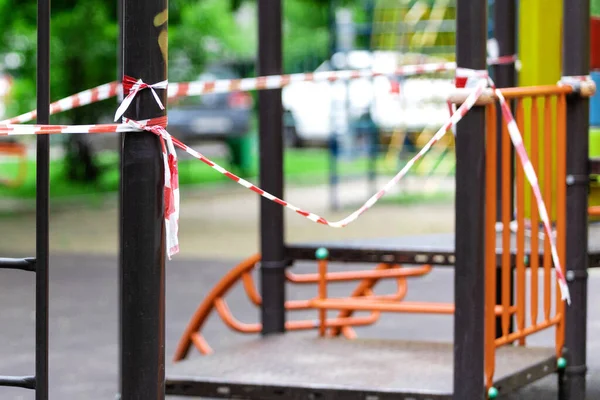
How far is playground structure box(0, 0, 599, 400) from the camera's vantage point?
3.12m

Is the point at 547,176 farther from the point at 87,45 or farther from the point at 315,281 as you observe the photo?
the point at 87,45

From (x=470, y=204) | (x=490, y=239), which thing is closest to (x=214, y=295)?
(x=490, y=239)

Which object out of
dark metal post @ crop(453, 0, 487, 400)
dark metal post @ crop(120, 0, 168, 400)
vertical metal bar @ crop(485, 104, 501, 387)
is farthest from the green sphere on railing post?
dark metal post @ crop(120, 0, 168, 400)

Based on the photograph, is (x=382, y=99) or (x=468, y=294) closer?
(x=468, y=294)

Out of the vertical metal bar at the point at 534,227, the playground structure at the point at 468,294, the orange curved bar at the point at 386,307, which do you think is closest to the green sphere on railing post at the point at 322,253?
the playground structure at the point at 468,294

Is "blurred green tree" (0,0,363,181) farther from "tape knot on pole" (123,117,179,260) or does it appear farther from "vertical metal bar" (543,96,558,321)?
"tape knot on pole" (123,117,179,260)

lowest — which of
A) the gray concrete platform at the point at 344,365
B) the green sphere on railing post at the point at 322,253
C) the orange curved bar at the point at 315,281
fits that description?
the gray concrete platform at the point at 344,365

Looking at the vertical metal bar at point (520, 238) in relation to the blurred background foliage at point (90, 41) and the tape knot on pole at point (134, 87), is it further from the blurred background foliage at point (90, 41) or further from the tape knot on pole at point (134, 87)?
the blurred background foliage at point (90, 41)

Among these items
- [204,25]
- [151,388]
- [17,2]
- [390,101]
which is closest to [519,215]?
[151,388]

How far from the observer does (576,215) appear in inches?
194

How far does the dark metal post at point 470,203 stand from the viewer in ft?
12.9

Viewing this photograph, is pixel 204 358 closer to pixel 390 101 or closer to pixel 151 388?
pixel 151 388

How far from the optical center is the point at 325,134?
33.4 metres

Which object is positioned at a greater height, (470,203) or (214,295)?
(470,203)
